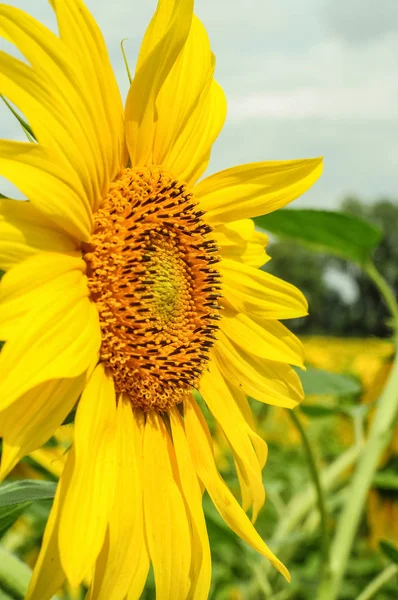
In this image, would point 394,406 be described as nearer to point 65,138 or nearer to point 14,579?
point 14,579

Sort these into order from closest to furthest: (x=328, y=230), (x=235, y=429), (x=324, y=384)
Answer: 1. (x=235, y=429)
2. (x=324, y=384)
3. (x=328, y=230)

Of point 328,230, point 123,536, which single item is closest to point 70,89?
point 123,536

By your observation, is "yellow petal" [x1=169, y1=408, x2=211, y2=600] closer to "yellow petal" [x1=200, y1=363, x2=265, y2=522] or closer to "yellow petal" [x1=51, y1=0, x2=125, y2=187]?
"yellow petal" [x1=200, y1=363, x2=265, y2=522]

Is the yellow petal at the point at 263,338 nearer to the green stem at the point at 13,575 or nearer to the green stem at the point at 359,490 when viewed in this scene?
the green stem at the point at 13,575

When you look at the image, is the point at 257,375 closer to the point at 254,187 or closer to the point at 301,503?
the point at 254,187

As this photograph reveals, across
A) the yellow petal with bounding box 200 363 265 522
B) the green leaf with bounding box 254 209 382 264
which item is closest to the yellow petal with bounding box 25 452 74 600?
the yellow petal with bounding box 200 363 265 522
